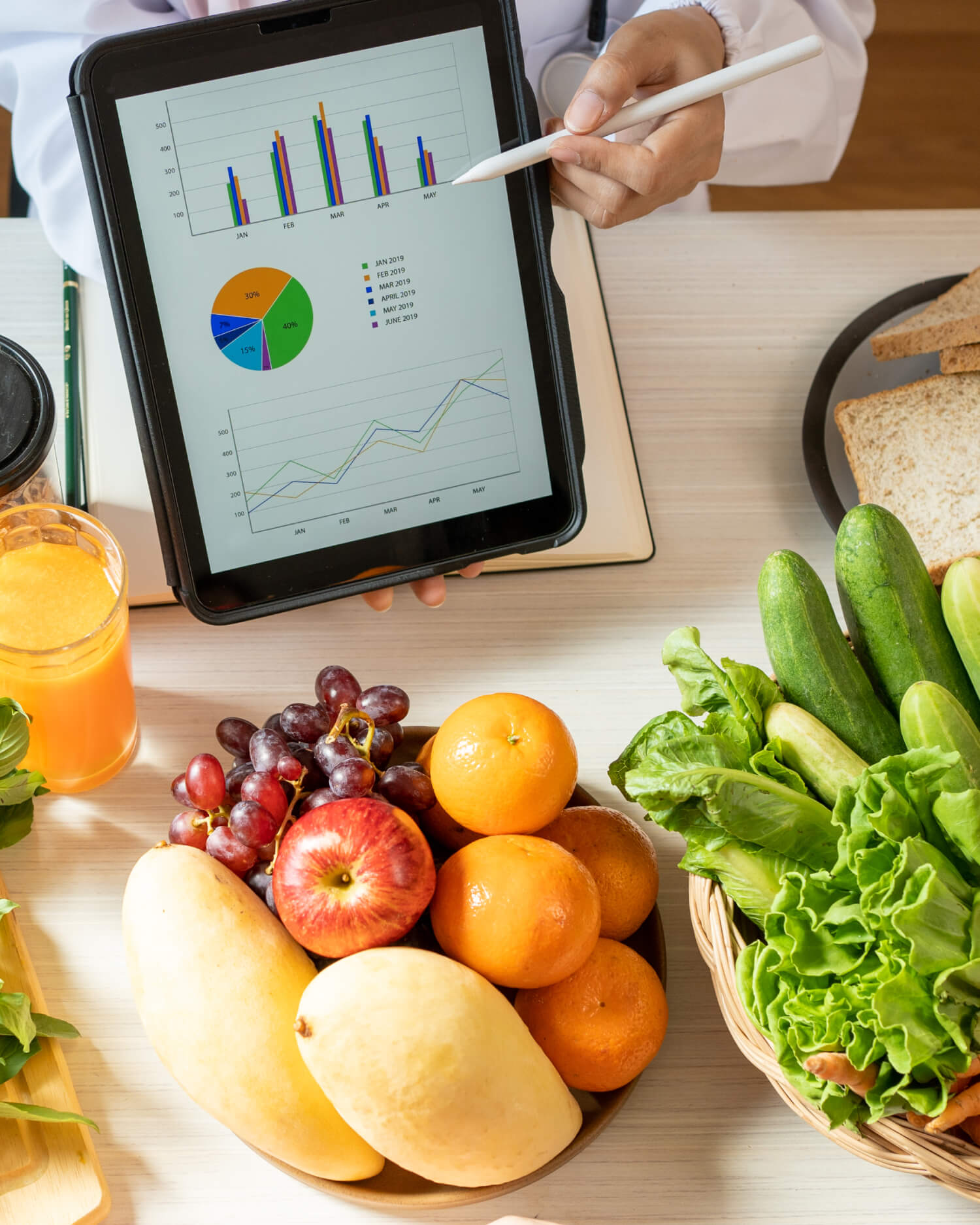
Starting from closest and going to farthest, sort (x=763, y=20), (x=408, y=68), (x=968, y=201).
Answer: (x=408, y=68)
(x=763, y=20)
(x=968, y=201)

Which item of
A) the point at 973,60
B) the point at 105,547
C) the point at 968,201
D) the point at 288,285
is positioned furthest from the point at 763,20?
the point at 973,60

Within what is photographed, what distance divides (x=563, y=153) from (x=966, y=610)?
0.36 meters

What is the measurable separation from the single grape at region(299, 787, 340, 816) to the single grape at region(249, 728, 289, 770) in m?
0.03

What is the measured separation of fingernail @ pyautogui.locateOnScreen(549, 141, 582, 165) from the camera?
0.62m

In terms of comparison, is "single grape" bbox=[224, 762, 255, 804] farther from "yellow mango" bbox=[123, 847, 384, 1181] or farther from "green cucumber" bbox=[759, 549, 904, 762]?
"green cucumber" bbox=[759, 549, 904, 762]

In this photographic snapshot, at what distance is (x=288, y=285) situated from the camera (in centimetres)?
62

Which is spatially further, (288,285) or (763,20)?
(763,20)

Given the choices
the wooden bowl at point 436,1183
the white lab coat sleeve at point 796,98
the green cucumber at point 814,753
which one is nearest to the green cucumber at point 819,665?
the green cucumber at point 814,753

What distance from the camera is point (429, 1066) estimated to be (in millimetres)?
467

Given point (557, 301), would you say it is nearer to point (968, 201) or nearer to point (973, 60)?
point (968, 201)

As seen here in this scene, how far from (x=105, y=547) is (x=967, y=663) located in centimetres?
50

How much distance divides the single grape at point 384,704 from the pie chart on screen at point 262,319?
0.21 meters

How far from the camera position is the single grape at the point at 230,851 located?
55 centimetres

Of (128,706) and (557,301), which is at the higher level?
(557,301)
